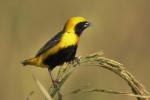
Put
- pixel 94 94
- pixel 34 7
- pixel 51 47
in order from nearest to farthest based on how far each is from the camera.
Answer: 1. pixel 51 47
2. pixel 94 94
3. pixel 34 7

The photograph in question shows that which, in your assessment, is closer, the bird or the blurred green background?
the bird

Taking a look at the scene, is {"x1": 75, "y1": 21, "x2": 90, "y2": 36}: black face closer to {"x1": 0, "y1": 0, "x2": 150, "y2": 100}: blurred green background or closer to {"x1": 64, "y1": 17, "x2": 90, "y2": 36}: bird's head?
{"x1": 64, "y1": 17, "x2": 90, "y2": 36}: bird's head

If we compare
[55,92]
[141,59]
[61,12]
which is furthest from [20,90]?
[55,92]

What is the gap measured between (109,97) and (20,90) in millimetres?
708

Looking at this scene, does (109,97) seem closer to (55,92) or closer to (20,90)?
(20,90)

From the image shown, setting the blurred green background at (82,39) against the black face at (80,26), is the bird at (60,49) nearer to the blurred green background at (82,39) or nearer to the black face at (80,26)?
the black face at (80,26)

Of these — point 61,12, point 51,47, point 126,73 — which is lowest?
point 126,73

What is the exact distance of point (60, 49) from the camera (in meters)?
3.99

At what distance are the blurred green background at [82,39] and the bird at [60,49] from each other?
188 centimetres

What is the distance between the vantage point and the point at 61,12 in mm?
7922

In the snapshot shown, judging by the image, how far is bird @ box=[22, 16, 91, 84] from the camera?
393cm

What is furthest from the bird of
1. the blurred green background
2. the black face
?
the blurred green background

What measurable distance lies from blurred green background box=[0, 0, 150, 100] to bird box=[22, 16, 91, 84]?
188 cm

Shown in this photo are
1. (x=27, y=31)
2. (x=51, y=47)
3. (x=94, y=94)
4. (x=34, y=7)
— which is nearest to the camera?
(x=51, y=47)
